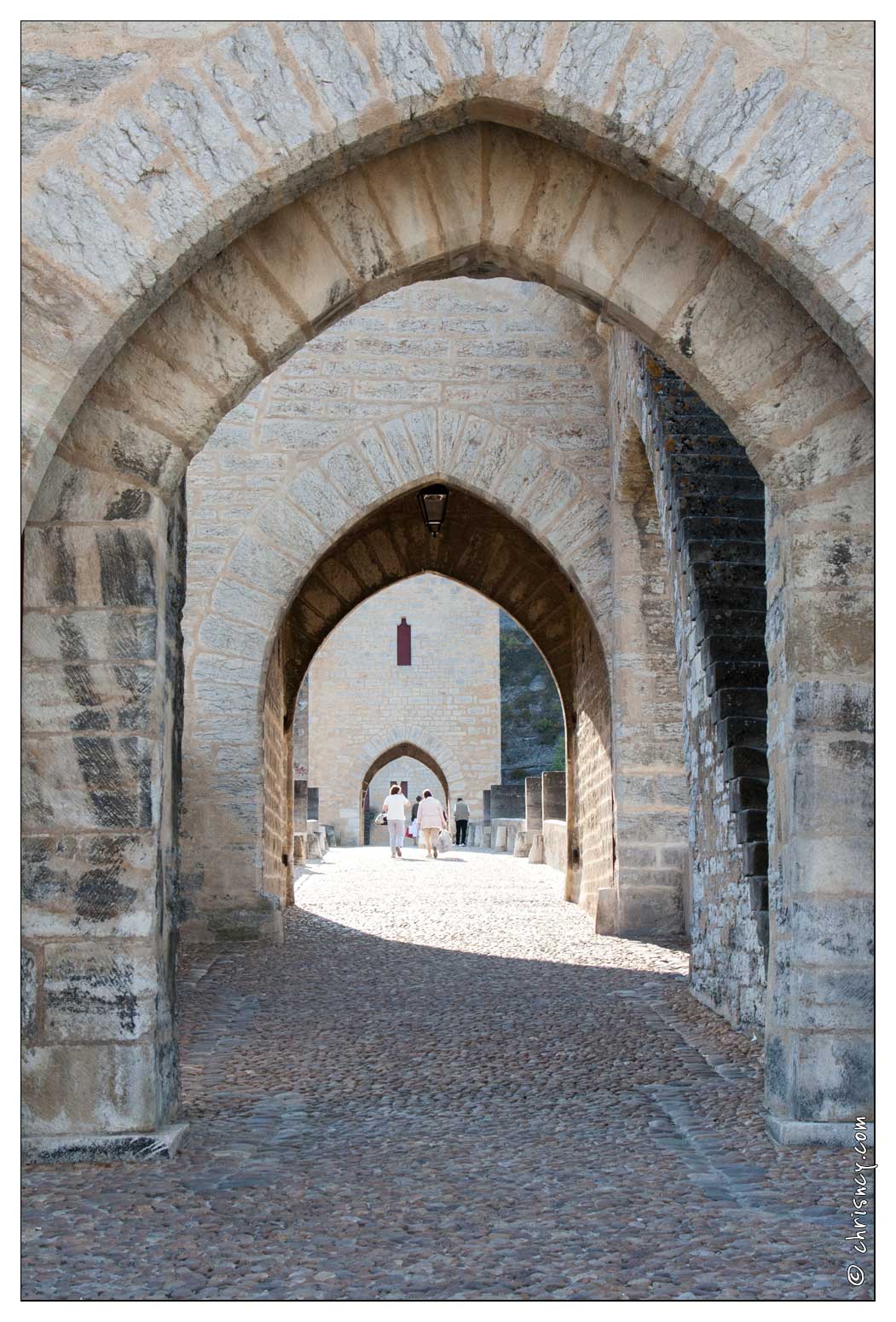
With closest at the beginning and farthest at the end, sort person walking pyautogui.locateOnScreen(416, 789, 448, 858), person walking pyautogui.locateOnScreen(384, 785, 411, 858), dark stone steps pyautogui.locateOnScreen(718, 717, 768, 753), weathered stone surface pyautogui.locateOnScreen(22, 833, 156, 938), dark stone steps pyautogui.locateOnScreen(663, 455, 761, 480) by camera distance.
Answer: weathered stone surface pyautogui.locateOnScreen(22, 833, 156, 938)
dark stone steps pyautogui.locateOnScreen(718, 717, 768, 753)
dark stone steps pyautogui.locateOnScreen(663, 455, 761, 480)
person walking pyautogui.locateOnScreen(384, 785, 411, 858)
person walking pyautogui.locateOnScreen(416, 789, 448, 858)

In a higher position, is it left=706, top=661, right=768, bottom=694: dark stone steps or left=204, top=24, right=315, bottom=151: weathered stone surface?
left=204, top=24, right=315, bottom=151: weathered stone surface

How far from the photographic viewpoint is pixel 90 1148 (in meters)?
3.24

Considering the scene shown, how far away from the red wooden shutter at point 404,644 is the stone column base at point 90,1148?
73.3ft

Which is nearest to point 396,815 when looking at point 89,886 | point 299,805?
point 299,805

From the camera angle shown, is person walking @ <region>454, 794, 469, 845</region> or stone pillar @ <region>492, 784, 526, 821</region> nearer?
stone pillar @ <region>492, 784, 526, 821</region>

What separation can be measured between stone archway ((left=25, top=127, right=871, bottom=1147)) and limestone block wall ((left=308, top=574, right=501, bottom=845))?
21742mm

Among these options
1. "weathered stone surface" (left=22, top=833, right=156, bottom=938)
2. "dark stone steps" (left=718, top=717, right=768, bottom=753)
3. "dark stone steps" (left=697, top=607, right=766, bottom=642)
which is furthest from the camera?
"dark stone steps" (left=697, top=607, right=766, bottom=642)

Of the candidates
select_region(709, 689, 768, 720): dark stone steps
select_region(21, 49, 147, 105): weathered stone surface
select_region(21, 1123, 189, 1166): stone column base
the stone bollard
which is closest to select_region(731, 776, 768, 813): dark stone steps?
select_region(709, 689, 768, 720): dark stone steps

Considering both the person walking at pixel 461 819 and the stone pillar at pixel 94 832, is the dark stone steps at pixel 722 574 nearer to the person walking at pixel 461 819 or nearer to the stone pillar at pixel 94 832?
the stone pillar at pixel 94 832

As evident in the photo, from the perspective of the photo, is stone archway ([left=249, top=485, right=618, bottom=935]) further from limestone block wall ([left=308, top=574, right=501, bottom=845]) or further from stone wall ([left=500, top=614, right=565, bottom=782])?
stone wall ([left=500, top=614, right=565, bottom=782])

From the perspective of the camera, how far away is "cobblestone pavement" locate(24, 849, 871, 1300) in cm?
249

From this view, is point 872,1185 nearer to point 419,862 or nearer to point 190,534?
point 190,534

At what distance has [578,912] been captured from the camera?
31.8 ft

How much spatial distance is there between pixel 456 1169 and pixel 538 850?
14.0 m
